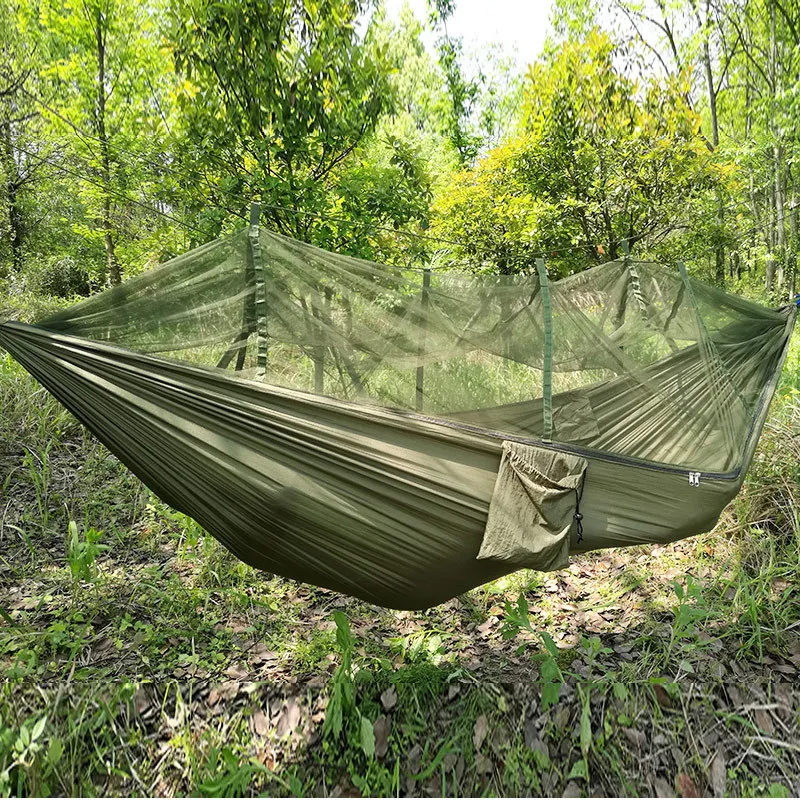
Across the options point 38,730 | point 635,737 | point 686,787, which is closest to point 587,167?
point 635,737

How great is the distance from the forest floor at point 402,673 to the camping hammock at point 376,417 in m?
0.44

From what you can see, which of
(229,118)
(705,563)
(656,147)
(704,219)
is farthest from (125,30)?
(705,563)

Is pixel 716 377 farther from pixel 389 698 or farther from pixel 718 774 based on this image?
pixel 389 698

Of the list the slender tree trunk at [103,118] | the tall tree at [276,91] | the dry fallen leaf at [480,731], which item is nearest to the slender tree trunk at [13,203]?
the slender tree trunk at [103,118]

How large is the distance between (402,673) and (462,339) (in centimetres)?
109

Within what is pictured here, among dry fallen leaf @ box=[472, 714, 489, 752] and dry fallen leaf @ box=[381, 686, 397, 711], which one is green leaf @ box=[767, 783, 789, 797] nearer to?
dry fallen leaf @ box=[472, 714, 489, 752]

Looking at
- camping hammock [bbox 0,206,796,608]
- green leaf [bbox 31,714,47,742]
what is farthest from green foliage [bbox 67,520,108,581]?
camping hammock [bbox 0,206,796,608]

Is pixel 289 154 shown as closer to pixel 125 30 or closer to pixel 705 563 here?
pixel 705 563

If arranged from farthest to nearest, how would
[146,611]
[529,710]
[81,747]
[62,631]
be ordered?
[146,611], [62,631], [529,710], [81,747]

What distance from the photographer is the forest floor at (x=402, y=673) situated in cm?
158

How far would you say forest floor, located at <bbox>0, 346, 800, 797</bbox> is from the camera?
158cm

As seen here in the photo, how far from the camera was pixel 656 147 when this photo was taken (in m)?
3.72

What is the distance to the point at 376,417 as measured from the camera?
1.51 meters

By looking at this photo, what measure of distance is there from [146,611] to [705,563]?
84.4 inches
